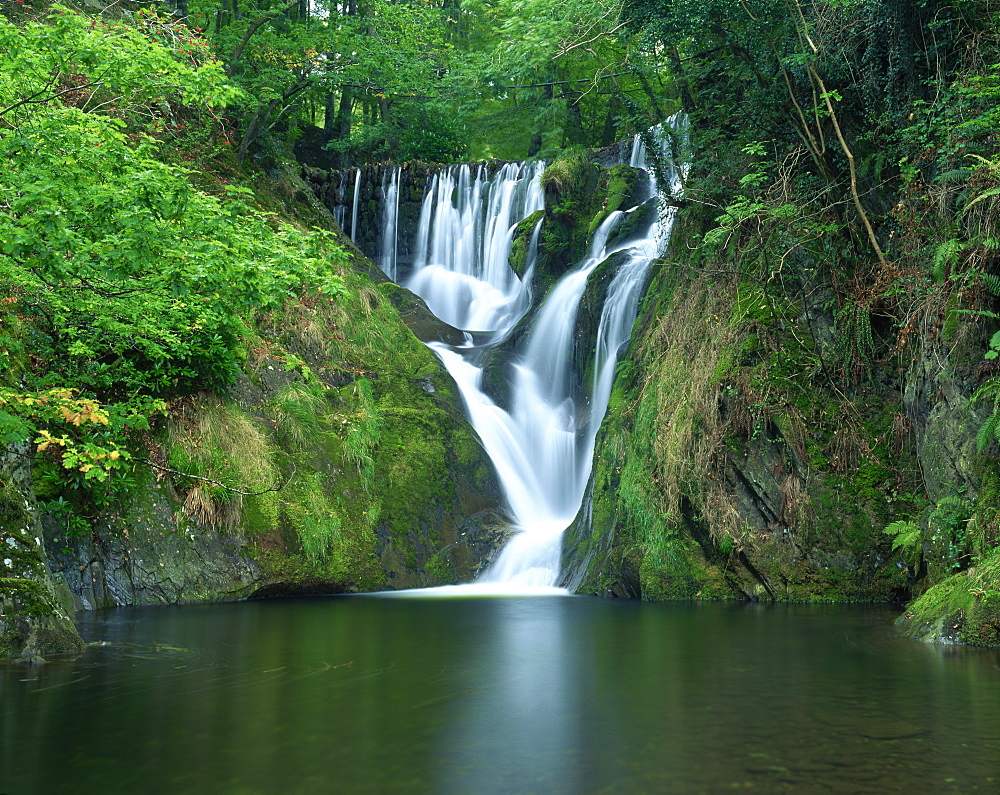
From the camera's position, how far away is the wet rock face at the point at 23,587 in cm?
630

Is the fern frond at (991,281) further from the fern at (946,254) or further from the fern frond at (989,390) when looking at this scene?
the fern frond at (989,390)

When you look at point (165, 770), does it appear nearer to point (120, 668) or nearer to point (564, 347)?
point (120, 668)

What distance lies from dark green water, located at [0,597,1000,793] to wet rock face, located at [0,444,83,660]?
1.02 ft

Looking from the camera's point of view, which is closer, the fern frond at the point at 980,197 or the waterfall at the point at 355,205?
the fern frond at the point at 980,197

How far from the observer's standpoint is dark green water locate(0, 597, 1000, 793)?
401 centimetres

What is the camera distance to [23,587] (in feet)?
20.9

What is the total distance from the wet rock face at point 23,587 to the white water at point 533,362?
5865mm

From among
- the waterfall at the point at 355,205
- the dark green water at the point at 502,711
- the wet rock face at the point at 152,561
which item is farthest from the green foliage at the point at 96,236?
the waterfall at the point at 355,205

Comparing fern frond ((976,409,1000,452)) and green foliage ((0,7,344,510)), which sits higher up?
green foliage ((0,7,344,510))

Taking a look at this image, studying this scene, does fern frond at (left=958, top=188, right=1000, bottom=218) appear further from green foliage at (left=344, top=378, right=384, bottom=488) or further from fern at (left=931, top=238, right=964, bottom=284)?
green foliage at (left=344, top=378, right=384, bottom=488)

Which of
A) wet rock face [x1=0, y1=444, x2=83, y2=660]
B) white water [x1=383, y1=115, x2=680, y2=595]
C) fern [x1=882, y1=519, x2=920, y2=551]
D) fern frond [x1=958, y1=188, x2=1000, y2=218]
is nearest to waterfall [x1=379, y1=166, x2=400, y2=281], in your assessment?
white water [x1=383, y1=115, x2=680, y2=595]

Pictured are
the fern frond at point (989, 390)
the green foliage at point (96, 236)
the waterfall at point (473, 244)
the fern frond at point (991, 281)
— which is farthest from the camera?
the waterfall at point (473, 244)

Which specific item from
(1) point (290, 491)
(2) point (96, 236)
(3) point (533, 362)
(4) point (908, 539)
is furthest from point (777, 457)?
(2) point (96, 236)

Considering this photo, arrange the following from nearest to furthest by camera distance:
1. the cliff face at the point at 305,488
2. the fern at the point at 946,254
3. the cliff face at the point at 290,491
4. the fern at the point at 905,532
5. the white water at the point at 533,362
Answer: the fern at the point at 946,254, the fern at the point at 905,532, the cliff face at the point at 290,491, the cliff face at the point at 305,488, the white water at the point at 533,362
